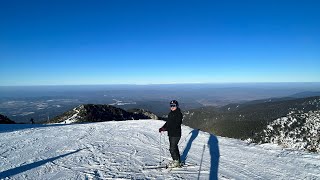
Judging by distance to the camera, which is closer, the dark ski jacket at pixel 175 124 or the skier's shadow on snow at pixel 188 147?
the dark ski jacket at pixel 175 124

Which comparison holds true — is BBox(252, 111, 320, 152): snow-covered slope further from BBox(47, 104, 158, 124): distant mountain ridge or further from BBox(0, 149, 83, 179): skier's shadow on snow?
BBox(0, 149, 83, 179): skier's shadow on snow

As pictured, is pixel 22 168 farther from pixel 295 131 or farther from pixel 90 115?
pixel 295 131

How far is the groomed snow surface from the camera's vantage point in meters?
9.57

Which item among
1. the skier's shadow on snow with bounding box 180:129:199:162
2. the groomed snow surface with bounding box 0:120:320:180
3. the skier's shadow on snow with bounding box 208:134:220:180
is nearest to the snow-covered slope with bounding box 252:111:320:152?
the skier's shadow on snow with bounding box 180:129:199:162

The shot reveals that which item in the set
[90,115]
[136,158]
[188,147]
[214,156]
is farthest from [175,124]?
[90,115]

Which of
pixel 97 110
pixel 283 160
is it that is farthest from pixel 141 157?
pixel 97 110

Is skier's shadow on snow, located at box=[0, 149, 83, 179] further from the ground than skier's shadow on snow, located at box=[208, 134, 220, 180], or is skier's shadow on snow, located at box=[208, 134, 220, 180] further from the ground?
skier's shadow on snow, located at box=[0, 149, 83, 179]

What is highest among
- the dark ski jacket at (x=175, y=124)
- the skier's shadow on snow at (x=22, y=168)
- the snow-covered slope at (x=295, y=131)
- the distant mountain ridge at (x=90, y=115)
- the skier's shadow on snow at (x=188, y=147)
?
the dark ski jacket at (x=175, y=124)

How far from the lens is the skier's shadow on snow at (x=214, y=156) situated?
31.5 feet

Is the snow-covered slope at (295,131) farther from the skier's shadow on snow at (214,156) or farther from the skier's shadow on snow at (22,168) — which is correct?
the skier's shadow on snow at (22,168)

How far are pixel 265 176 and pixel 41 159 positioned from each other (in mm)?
10372

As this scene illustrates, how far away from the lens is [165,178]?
9047mm

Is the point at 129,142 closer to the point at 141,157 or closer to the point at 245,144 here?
the point at 141,157

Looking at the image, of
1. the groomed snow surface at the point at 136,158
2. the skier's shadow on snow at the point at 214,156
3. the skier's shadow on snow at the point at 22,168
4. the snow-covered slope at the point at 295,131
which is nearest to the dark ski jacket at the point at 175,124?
the groomed snow surface at the point at 136,158
